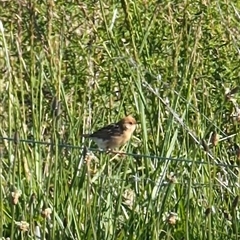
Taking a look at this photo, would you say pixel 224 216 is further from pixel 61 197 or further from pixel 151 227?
pixel 61 197

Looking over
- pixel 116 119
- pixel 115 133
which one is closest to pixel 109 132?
pixel 115 133

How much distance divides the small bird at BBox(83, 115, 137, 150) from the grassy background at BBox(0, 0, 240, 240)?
0.05 meters

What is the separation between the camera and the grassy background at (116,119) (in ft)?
10.4

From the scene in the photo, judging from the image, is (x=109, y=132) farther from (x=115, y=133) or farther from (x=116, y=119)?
(x=116, y=119)

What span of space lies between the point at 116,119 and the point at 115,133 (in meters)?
0.24

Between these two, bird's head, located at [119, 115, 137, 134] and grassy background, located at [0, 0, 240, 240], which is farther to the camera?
bird's head, located at [119, 115, 137, 134]

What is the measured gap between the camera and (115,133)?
12.9 feet

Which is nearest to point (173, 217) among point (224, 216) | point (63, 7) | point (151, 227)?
point (151, 227)

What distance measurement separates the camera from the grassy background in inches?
124

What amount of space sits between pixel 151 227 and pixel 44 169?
2.39 ft

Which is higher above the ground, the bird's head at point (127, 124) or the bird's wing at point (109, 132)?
the bird's head at point (127, 124)

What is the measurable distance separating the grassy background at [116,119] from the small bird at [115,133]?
0.15 ft

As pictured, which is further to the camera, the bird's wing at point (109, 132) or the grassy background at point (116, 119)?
the bird's wing at point (109, 132)

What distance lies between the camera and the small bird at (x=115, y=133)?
388 centimetres
